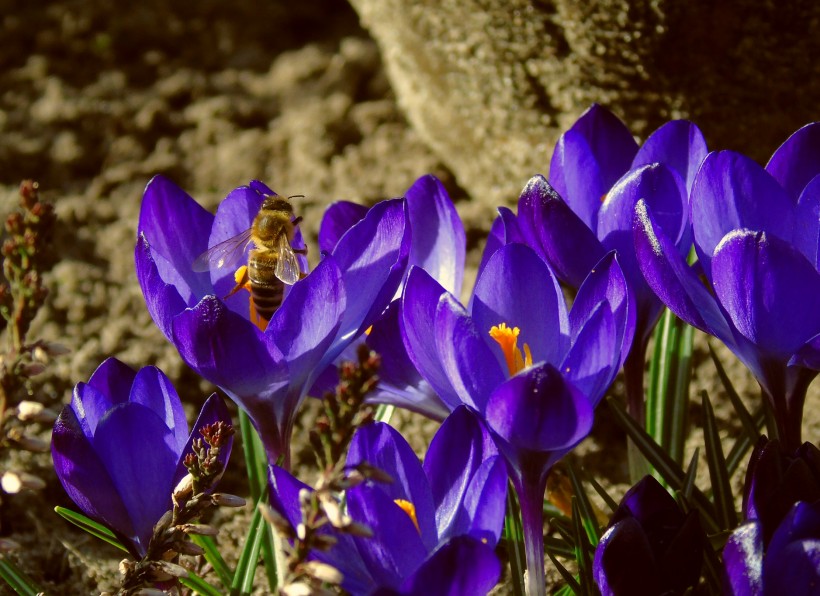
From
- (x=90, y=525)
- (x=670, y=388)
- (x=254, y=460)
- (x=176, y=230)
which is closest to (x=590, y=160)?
(x=670, y=388)

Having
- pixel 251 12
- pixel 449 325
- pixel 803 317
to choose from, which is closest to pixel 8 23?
pixel 251 12

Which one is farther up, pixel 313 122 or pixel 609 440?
pixel 313 122

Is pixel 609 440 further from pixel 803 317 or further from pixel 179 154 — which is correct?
pixel 179 154

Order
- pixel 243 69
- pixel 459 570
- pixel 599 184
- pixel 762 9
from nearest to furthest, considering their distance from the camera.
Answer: pixel 459 570, pixel 599 184, pixel 762 9, pixel 243 69

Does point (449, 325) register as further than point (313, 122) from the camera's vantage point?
No

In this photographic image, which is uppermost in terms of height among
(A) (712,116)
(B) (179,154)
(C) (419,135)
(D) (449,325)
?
(B) (179,154)

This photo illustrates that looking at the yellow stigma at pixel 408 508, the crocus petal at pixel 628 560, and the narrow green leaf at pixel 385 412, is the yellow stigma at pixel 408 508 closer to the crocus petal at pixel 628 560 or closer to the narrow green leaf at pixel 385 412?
the crocus petal at pixel 628 560
